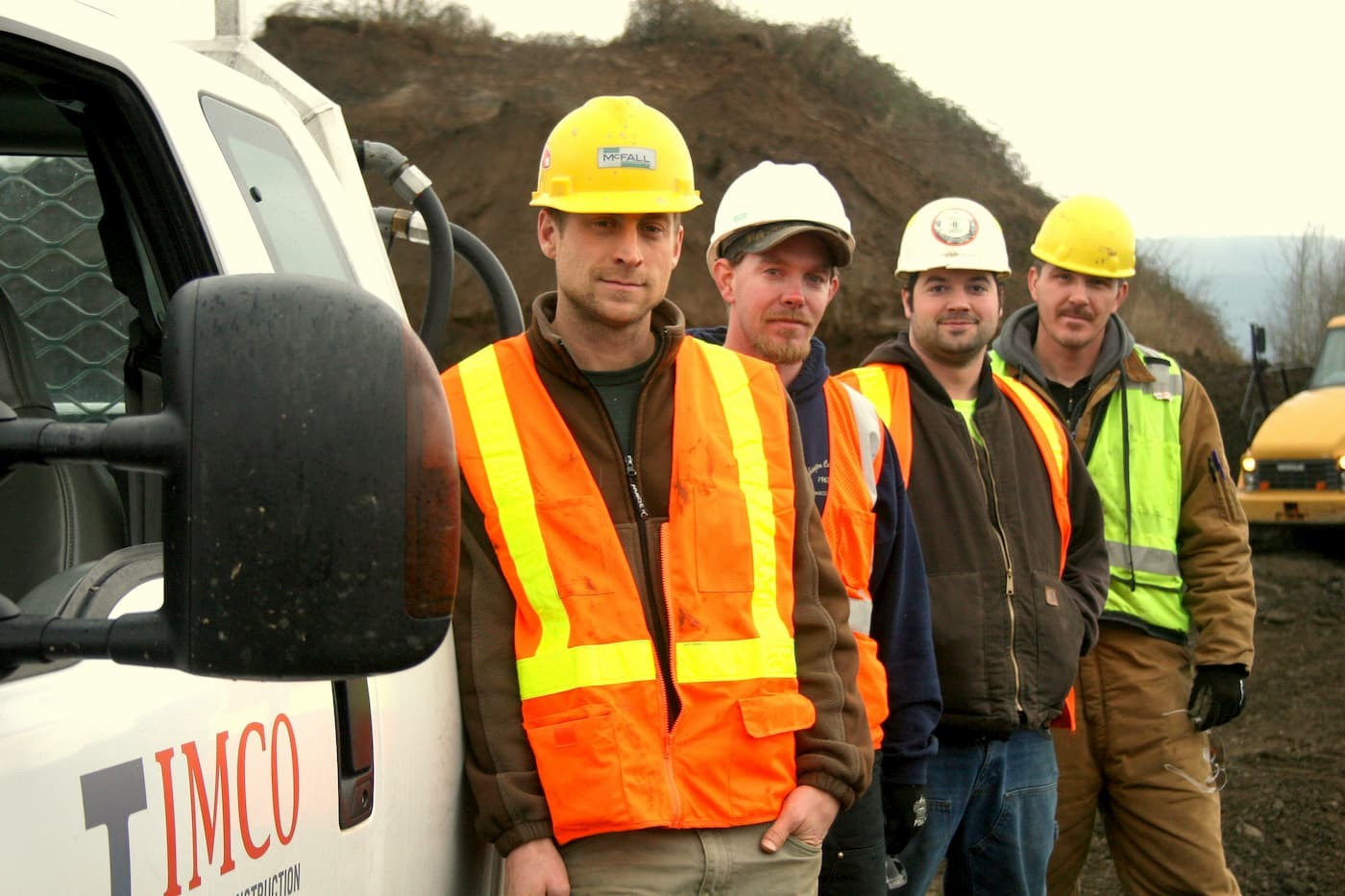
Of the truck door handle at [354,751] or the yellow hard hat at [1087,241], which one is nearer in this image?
the truck door handle at [354,751]

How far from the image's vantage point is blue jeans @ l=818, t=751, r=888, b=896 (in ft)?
10.8

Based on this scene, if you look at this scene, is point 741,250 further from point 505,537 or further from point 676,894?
point 676,894

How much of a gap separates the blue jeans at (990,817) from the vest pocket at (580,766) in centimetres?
161

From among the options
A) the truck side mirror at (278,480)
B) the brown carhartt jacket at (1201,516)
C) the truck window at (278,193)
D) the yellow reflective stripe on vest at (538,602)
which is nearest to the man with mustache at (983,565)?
the brown carhartt jacket at (1201,516)

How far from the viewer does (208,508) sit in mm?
1237

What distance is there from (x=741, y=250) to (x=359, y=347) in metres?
2.52

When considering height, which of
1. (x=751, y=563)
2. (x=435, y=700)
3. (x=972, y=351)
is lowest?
(x=435, y=700)

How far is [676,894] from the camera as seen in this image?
8.41 feet

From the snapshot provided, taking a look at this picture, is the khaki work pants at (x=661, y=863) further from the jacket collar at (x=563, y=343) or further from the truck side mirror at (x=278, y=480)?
the truck side mirror at (x=278, y=480)

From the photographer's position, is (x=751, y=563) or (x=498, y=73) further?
(x=498, y=73)

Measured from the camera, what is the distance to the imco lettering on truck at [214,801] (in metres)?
1.50

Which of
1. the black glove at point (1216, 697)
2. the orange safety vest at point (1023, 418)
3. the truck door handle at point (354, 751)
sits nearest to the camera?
the truck door handle at point (354, 751)

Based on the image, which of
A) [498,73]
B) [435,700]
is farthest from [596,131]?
[498,73]

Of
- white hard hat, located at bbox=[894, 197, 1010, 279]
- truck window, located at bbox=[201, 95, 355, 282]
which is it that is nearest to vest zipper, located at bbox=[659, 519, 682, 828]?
truck window, located at bbox=[201, 95, 355, 282]
